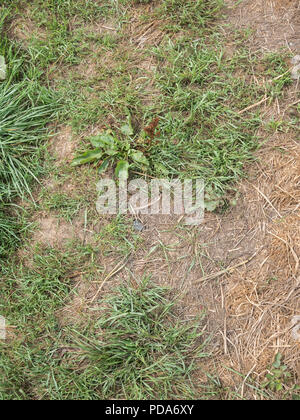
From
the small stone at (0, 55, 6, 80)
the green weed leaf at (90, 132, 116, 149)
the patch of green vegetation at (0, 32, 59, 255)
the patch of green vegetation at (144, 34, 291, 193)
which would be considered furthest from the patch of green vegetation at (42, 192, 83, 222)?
the small stone at (0, 55, 6, 80)

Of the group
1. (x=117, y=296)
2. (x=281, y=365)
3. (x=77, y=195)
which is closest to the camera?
(x=281, y=365)

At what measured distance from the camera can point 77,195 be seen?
8.79ft

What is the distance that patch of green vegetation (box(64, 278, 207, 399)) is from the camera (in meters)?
2.39

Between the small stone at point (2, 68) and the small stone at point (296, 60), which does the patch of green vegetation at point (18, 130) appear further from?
the small stone at point (296, 60)

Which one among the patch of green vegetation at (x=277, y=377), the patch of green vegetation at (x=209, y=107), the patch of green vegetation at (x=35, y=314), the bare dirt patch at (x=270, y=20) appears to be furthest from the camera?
the bare dirt patch at (x=270, y=20)

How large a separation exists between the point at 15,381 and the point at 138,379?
28.4 inches

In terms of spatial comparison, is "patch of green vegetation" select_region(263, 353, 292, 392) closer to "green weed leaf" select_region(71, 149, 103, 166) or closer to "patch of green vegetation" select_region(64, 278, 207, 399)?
"patch of green vegetation" select_region(64, 278, 207, 399)

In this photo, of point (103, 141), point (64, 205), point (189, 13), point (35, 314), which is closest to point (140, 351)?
point (35, 314)

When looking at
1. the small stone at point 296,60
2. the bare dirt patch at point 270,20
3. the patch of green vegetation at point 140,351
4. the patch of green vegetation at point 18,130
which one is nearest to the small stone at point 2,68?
the patch of green vegetation at point 18,130

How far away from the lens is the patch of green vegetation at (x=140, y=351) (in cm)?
239

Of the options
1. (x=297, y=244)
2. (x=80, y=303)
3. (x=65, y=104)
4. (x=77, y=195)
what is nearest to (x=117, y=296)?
(x=80, y=303)

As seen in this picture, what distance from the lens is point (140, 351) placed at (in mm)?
2412

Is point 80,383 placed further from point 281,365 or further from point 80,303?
point 281,365

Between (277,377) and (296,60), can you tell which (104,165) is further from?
(277,377)
